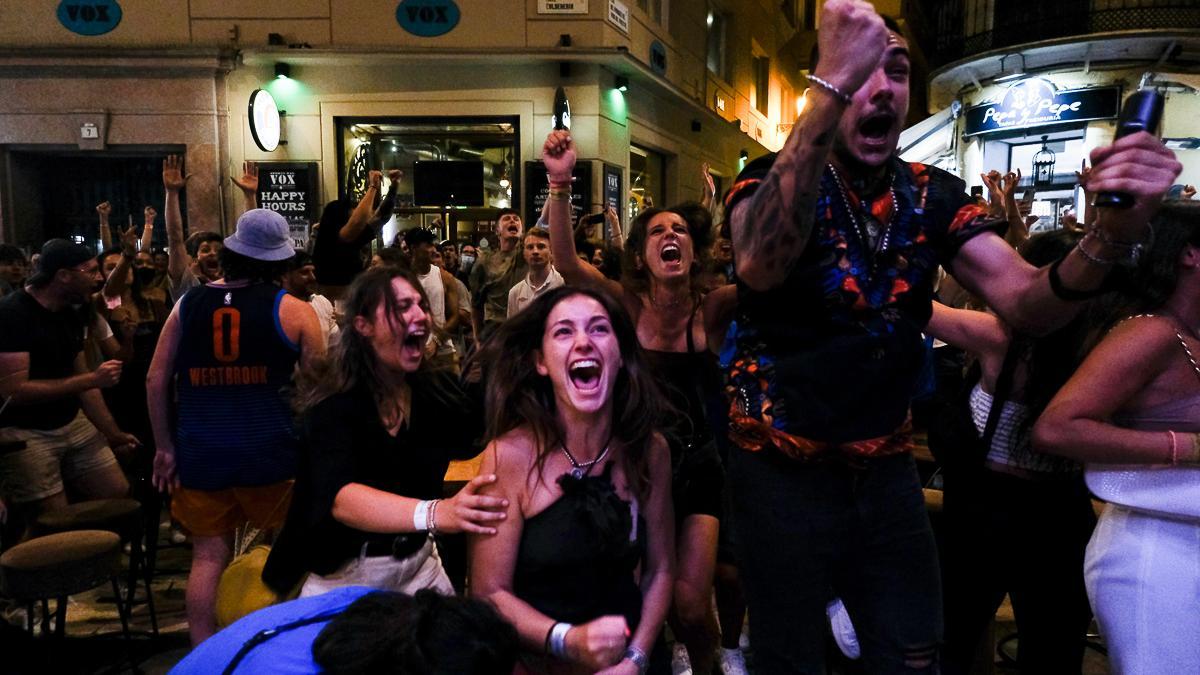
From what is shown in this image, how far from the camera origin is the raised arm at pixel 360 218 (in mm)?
5617

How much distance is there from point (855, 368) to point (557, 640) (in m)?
1.05

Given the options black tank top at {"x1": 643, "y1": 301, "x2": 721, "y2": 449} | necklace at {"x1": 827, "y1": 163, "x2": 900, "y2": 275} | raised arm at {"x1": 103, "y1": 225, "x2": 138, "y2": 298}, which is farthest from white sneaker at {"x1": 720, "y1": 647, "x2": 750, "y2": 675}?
raised arm at {"x1": 103, "y1": 225, "x2": 138, "y2": 298}

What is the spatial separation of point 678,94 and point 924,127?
6921 mm

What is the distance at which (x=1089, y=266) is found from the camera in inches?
62.0

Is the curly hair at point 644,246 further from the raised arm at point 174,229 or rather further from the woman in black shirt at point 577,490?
the raised arm at point 174,229

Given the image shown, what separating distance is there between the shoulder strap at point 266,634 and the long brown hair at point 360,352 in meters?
1.11

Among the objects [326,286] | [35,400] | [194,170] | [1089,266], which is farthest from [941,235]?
[194,170]

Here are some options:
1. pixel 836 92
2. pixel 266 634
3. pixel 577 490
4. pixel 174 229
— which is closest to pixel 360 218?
pixel 174 229

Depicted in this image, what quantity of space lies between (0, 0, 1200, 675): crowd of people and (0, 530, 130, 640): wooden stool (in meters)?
0.33

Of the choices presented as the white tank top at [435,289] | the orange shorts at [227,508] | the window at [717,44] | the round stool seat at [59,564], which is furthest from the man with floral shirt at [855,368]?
the window at [717,44]

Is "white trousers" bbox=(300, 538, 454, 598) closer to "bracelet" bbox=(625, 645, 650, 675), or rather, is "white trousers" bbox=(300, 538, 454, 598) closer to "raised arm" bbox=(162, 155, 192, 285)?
"bracelet" bbox=(625, 645, 650, 675)

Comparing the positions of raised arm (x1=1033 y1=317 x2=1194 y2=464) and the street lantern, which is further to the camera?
the street lantern

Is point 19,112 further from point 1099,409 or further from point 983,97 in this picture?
point 983,97

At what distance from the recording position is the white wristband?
2.22 m
